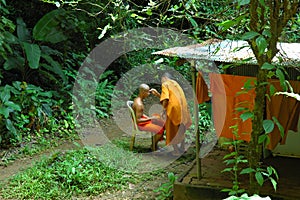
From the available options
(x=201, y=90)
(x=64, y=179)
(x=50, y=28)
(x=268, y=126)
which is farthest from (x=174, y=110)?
(x=268, y=126)

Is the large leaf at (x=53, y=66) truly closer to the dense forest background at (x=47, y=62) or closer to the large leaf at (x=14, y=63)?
the dense forest background at (x=47, y=62)

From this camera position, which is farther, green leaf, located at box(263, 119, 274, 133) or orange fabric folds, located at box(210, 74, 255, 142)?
orange fabric folds, located at box(210, 74, 255, 142)

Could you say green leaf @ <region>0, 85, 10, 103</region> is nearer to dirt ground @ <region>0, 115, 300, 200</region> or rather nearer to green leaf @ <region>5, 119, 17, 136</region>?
green leaf @ <region>5, 119, 17, 136</region>

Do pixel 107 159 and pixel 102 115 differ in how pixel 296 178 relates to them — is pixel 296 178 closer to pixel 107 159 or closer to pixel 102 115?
pixel 107 159

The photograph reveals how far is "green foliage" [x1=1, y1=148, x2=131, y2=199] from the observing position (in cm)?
596

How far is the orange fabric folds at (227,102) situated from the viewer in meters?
5.42

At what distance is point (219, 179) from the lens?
550 cm

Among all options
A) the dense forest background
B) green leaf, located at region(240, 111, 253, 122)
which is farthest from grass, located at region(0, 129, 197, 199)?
green leaf, located at region(240, 111, 253, 122)

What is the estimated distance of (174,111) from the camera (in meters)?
6.99

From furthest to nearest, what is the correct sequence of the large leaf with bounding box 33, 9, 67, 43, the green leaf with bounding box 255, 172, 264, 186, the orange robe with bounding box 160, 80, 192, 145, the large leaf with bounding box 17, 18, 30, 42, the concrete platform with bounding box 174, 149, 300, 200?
the large leaf with bounding box 17, 18, 30, 42 < the large leaf with bounding box 33, 9, 67, 43 < the orange robe with bounding box 160, 80, 192, 145 < the concrete platform with bounding box 174, 149, 300, 200 < the green leaf with bounding box 255, 172, 264, 186

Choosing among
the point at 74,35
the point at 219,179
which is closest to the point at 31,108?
the point at 74,35

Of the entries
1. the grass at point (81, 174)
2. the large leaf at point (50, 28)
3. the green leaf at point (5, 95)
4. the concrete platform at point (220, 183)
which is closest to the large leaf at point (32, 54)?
the large leaf at point (50, 28)

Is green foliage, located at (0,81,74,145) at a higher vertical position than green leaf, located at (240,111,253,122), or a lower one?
lower

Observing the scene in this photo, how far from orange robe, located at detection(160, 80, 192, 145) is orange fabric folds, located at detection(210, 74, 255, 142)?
51.3 inches
